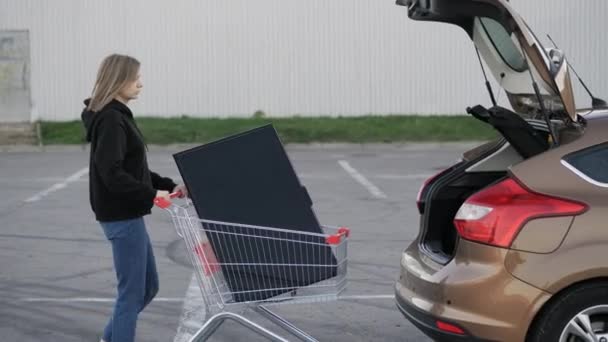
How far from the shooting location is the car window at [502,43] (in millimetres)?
5678

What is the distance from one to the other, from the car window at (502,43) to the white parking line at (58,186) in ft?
28.8

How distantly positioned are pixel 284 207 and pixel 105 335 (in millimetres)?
1386

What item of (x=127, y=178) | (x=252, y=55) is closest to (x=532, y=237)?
(x=127, y=178)

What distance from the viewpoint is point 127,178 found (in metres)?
5.59

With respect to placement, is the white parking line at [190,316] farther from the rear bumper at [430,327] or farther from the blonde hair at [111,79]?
the rear bumper at [430,327]

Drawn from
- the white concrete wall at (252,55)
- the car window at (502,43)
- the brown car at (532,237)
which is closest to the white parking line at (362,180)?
the white concrete wall at (252,55)

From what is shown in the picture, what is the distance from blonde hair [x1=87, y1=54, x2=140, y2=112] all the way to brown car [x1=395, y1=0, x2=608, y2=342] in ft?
5.45

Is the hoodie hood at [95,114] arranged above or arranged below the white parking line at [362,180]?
above

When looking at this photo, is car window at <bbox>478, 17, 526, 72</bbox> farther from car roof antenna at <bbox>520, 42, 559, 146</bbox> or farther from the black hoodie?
the black hoodie

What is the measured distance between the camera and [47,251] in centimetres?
988

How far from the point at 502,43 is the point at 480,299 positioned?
4.99 ft

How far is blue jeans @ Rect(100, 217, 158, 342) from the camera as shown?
5773mm

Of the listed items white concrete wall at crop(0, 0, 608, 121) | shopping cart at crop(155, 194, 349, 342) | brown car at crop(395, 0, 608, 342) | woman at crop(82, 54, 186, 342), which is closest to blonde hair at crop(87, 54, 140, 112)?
woman at crop(82, 54, 186, 342)

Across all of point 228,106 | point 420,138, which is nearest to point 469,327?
point 420,138
